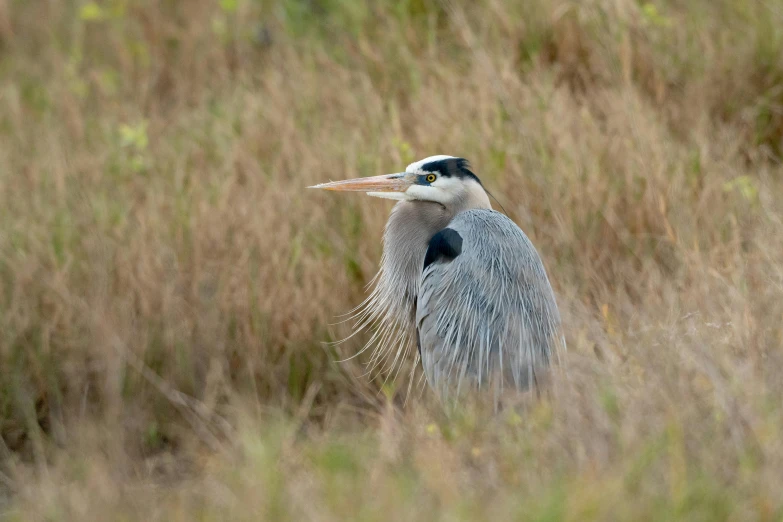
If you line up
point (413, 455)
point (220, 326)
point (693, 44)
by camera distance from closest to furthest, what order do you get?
1. point (413, 455)
2. point (220, 326)
3. point (693, 44)

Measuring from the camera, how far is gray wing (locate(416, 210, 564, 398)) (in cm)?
361

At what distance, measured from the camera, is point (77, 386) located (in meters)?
4.12

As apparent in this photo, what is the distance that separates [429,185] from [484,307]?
1.76 ft

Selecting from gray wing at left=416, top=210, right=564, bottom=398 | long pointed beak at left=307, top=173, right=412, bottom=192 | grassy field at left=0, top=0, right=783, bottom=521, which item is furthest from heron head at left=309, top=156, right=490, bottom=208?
grassy field at left=0, top=0, right=783, bottom=521

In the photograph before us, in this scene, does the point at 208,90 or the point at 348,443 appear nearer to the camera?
the point at 348,443

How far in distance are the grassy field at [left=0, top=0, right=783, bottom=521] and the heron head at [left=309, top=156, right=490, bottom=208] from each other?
0.52 metres

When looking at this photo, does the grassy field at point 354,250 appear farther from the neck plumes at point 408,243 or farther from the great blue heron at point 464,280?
the neck plumes at point 408,243

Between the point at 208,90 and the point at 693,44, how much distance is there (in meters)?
2.83

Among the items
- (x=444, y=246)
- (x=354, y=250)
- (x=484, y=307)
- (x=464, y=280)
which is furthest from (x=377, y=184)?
Answer: (x=354, y=250)

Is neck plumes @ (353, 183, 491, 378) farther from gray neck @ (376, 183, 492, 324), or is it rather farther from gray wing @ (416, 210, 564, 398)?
gray wing @ (416, 210, 564, 398)

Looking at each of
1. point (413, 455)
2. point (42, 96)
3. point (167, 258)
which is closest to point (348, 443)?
point (413, 455)

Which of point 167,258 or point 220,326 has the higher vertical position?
point 167,258

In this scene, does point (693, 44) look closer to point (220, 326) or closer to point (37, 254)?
point (220, 326)

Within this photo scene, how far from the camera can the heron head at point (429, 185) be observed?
3918 millimetres
